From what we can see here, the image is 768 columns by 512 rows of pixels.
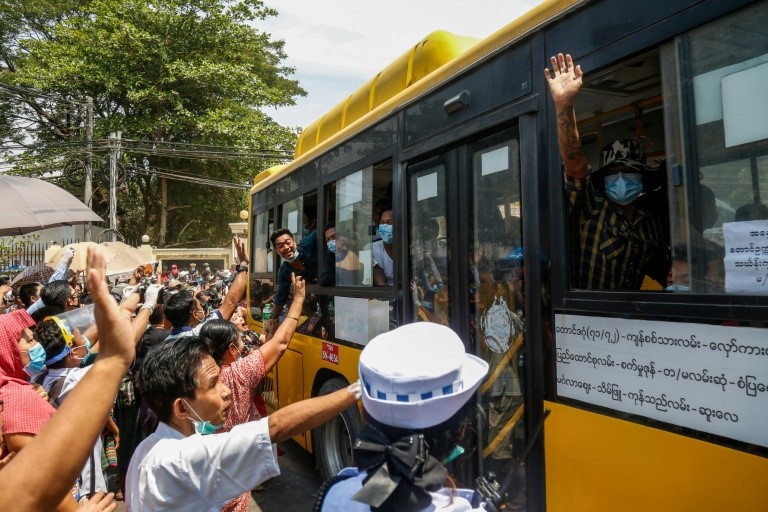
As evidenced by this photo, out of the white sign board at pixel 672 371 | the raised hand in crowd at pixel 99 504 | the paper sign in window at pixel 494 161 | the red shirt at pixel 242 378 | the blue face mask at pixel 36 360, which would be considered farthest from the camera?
the blue face mask at pixel 36 360

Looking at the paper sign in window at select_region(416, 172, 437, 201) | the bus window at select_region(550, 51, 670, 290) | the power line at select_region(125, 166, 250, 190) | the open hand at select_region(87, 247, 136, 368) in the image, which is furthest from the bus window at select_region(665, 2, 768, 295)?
the power line at select_region(125, 166, 250, 190)

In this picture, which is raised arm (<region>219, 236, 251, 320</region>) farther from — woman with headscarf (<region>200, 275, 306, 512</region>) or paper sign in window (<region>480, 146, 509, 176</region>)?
paper sign in window (<region>480, 146, 509, 176</region>)

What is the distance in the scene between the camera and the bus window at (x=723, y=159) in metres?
1.79

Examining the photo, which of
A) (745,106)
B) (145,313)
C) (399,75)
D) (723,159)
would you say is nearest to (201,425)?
(145,313)

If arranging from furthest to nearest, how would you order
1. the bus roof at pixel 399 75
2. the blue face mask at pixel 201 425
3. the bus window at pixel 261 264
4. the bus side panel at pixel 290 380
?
the bus window at pixel 261 264 < the bus side panel at pixel 290 380 < the bus roof at pixel 399 75 < the blue face mask at pixel 201 425

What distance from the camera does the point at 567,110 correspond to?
7.72 ft

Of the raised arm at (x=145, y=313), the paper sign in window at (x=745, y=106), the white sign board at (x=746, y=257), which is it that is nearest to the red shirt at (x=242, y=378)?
the raised arm at (x=145, y=313)

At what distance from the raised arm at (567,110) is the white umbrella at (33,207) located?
15.2 feet

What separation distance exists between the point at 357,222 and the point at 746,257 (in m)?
2.78

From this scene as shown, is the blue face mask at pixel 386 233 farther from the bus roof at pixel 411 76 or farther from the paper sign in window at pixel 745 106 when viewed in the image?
the paper sign in window at pixel 745 106

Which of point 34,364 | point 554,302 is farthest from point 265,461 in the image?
point 34,364

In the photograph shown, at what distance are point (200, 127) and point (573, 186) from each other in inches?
915

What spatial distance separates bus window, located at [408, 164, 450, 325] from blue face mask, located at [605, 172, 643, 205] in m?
0.93

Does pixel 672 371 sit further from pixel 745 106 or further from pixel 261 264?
pixel 261 264
